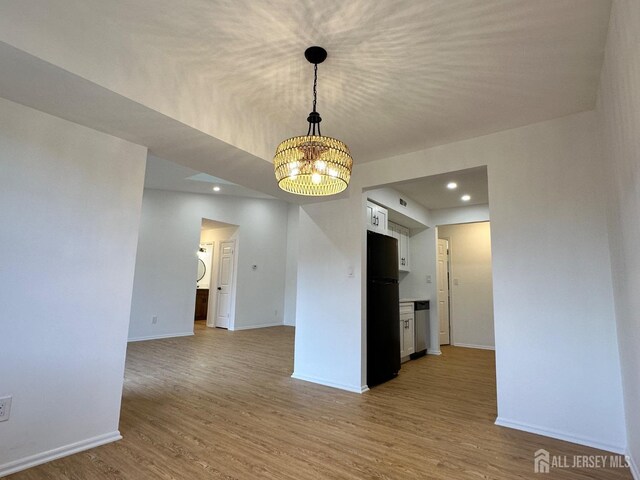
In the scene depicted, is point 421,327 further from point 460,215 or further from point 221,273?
point 221,273

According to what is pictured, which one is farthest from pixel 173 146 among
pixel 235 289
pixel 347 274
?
pixel 235 289

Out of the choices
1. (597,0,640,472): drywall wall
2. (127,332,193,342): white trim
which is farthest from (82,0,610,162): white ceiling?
(127,332,193,342): white trim

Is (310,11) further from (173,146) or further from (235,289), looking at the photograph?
(235,289)

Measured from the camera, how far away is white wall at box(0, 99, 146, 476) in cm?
193

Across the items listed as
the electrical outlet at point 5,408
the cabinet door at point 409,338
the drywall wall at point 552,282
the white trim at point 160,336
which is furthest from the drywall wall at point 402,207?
the white trim at point 160,336

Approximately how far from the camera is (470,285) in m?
6.45

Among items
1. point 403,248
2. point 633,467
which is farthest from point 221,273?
point 633,467

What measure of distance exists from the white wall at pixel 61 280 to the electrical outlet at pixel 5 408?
0.03 meters

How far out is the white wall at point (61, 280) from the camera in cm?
193

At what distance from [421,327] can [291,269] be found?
4.05 meters

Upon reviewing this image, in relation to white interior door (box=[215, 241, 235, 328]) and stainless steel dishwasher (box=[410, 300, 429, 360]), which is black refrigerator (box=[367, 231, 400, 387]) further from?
white interior door (box=[215, 241, 235, 328])

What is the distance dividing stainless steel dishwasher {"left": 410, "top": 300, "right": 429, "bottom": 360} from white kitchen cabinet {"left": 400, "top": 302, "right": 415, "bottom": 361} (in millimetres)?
142

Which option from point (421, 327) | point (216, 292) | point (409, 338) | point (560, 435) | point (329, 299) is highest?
point (329, 299)

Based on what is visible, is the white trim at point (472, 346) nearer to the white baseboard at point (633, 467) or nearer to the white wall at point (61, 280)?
the white baseboard at point (633, 467)
